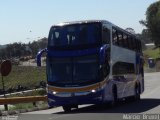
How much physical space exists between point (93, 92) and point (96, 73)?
0.81 metres

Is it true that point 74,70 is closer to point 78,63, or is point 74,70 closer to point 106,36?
point 78,63

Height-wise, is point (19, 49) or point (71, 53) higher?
point (71, 53)

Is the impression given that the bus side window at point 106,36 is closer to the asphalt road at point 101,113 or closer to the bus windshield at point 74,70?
the bus windshield at point 74,70

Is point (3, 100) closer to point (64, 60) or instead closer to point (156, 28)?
point (64, 60)

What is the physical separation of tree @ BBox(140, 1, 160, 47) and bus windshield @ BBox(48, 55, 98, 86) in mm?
101497

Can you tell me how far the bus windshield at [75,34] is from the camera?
24.3 m

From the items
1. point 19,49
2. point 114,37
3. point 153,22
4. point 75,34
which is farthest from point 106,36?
point 19,49

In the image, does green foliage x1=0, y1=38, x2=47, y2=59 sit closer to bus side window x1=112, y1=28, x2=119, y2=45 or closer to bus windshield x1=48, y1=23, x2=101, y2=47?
bus side window x1=112, y1=28, x2=119, y2=45

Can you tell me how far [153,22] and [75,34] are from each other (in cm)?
10413

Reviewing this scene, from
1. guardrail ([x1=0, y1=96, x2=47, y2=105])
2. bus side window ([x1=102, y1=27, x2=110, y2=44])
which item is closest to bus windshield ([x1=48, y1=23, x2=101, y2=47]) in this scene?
bus side window ([x1=102, y1=27, x2=110, y2=44])

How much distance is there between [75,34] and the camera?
24.5 metres

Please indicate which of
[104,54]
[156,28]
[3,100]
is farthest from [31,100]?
[156,28]

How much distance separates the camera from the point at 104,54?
24.4 m

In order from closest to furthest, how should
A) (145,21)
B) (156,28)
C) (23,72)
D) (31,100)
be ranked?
1. (31,100)
2. (23,72)
3. (156,28)
4. (145,21)
